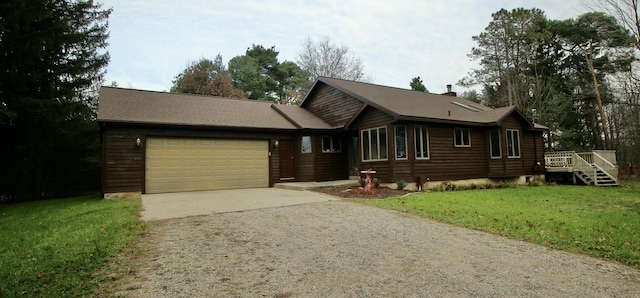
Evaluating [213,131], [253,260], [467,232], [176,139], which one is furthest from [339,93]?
[253,260]

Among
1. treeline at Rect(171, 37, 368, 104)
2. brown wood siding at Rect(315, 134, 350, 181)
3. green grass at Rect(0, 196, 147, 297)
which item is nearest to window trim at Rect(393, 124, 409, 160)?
brown wood siding at Rect(315, 134, 350, 181)

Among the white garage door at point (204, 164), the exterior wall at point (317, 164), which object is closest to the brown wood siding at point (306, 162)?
the exterior wall at point (317, 164)

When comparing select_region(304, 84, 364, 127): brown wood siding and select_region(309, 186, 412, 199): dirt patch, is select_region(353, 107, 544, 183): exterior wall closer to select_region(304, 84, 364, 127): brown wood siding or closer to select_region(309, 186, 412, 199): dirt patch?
select_region(309, 186, 412, 199): dirt patch

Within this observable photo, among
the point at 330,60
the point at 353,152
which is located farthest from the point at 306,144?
the point at 330,60

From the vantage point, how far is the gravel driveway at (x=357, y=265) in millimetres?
3395

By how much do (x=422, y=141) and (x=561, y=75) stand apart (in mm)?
20462

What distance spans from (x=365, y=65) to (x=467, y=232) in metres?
28.6

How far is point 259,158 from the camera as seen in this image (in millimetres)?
14883

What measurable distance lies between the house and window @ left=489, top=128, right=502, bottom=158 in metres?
0.04

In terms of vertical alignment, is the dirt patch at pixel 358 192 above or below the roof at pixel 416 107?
below

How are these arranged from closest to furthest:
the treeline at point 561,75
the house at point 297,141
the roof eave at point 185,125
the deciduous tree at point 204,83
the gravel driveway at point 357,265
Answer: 1. the gravel driveway at point 357,265
2. the roof eave at point 185,125
3. the house at point 297,141
4. the treeline at point 561,75
5. the deciduous tree at point 204,83

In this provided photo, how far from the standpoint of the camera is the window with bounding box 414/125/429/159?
13.4 meters

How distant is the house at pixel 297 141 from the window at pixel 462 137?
0.11 feet

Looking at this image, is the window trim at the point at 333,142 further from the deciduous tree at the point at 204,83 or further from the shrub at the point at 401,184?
the deciduous tree at the point at 204,83
